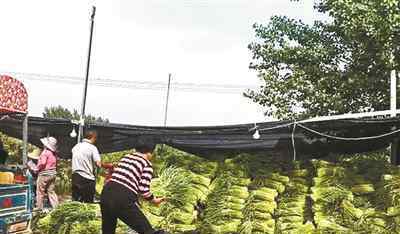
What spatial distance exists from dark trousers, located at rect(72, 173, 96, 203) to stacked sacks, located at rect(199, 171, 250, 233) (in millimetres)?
2264

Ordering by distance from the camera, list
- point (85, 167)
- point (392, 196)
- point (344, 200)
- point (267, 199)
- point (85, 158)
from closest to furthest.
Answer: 1. point (392, 196)
2. point (344, 200)
3. point (267, 199)
4. point (85, 158)
5. point (85, 167)

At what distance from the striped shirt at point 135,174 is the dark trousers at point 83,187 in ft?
13.2

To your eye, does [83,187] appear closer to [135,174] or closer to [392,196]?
[135,174]

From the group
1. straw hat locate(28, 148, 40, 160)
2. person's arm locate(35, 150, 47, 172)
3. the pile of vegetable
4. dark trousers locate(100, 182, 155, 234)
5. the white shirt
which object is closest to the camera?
dark trousers locate(100, 182, 155, 234)

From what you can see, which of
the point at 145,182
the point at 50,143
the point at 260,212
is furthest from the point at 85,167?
the point at 145,182

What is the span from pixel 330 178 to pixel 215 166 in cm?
214

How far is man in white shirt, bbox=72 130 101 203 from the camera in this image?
11133 millimetres

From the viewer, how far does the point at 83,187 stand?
11.4 m

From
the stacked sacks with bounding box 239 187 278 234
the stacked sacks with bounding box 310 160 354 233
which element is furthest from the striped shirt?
the stacked sacks with bounding box 310 160 354 233

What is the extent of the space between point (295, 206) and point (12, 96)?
4.97m

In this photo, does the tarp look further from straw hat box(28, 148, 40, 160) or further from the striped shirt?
the striped shirt

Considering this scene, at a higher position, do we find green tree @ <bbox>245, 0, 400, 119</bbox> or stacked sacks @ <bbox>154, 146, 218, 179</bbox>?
green tree @ <bbox>245, 0, 400, 119</bbox>

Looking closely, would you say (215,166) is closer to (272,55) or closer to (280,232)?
(280,232)

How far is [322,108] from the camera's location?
14.2 metres
